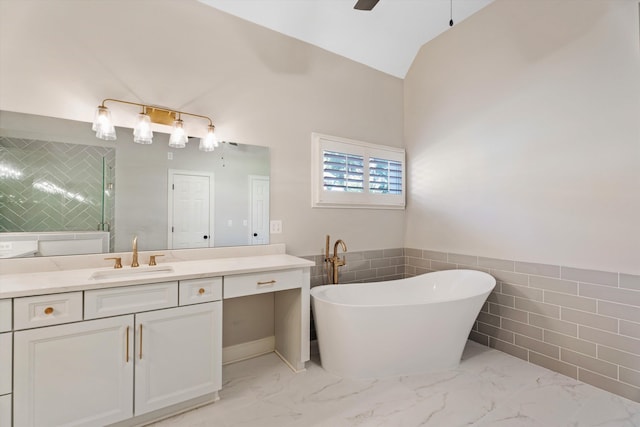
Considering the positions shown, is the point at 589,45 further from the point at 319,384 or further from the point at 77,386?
the point at 77,386

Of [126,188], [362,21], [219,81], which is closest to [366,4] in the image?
[362,21]

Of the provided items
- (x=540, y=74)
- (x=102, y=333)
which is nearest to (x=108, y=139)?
(x=102, y=333)

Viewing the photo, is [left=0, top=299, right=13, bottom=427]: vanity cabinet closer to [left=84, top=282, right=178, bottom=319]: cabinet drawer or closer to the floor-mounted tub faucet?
[left=84, top=282, right=178, bottom=319]: cabinet drawer

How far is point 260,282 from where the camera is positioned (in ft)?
6.43

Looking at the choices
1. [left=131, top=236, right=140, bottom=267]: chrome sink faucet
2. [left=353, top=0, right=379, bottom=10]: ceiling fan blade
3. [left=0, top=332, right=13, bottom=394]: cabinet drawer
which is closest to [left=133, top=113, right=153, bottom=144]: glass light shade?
[left=131, top=236, right=140, bottom=267]: chrome sink faucet

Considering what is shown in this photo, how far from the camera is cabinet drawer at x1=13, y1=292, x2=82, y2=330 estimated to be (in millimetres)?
1290

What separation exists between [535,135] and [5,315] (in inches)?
136

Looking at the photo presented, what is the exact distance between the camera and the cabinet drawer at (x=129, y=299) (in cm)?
144

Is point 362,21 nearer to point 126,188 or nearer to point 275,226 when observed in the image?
point 275,226

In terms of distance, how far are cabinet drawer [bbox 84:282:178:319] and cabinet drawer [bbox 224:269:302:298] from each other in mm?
327

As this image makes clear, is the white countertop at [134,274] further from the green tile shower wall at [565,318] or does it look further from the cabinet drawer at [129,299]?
the green tile shower wall at [565,318]

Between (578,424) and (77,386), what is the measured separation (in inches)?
106

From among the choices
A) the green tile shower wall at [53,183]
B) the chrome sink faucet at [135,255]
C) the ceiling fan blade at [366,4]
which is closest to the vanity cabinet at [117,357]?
the chrome sink faucet at [135,255]

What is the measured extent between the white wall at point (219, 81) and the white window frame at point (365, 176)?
0.08m
